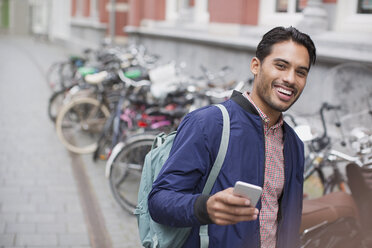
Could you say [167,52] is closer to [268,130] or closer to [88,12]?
[268,130]

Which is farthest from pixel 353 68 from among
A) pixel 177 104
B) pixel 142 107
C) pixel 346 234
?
pixel 346 234

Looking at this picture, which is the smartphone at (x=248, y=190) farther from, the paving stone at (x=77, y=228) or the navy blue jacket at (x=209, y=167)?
the paving stone at (x=77, y=228)

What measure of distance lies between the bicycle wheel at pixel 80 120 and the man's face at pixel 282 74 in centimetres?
533

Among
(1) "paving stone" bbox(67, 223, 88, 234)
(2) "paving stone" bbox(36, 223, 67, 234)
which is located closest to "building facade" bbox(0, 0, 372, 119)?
(1) "paving stone" bbox(67, 223, 88, 234)

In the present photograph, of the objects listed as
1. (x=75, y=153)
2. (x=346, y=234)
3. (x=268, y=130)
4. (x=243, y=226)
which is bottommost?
(x=75, y=153)

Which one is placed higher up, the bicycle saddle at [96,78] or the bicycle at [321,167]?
the bicycle saddle at [96,78]

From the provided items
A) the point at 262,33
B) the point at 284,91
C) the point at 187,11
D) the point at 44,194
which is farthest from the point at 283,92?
the point at 187,11

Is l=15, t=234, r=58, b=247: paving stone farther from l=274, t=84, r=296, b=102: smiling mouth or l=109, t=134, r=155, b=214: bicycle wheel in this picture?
l=274, t=84, r=296, b=102: smiling mouth

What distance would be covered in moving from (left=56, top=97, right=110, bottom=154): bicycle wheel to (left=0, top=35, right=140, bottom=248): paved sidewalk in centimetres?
18

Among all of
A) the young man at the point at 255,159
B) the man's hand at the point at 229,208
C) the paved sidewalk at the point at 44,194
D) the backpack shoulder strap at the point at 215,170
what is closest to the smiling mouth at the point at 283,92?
the young man at the point at 255,159

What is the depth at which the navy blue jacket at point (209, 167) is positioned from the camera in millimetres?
1793

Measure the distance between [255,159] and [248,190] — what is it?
39 cm

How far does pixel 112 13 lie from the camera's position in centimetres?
1602

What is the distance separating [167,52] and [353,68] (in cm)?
772
